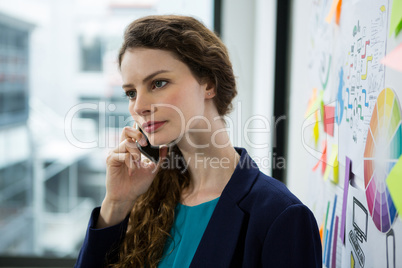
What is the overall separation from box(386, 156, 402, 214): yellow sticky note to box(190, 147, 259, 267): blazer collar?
0.39m

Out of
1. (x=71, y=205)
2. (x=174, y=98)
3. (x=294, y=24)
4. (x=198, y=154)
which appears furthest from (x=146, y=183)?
(x=71, y=205)

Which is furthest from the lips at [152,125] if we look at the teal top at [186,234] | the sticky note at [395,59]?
the sticky note at [395,59]

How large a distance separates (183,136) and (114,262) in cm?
43

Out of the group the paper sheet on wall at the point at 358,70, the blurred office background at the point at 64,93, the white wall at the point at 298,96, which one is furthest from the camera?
the blurred office background at the point at 64,93

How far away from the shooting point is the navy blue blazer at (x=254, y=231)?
0.83m

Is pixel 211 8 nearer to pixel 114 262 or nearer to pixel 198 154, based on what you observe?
pixel 198 154

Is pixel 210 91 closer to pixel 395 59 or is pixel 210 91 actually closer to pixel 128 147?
pixel 128 147

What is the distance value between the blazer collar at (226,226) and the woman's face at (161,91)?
20cm

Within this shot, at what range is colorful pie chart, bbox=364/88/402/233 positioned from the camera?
0.63 meters

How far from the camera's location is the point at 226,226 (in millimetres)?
955

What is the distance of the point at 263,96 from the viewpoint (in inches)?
77.2

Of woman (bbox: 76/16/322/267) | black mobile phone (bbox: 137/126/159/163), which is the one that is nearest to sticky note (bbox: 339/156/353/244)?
woman (bbox: 76/16/322/267)

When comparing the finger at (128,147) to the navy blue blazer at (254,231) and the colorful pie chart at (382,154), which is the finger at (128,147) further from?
the colorful pie chart at (382,154)

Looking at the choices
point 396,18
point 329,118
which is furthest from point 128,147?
point 396,18
